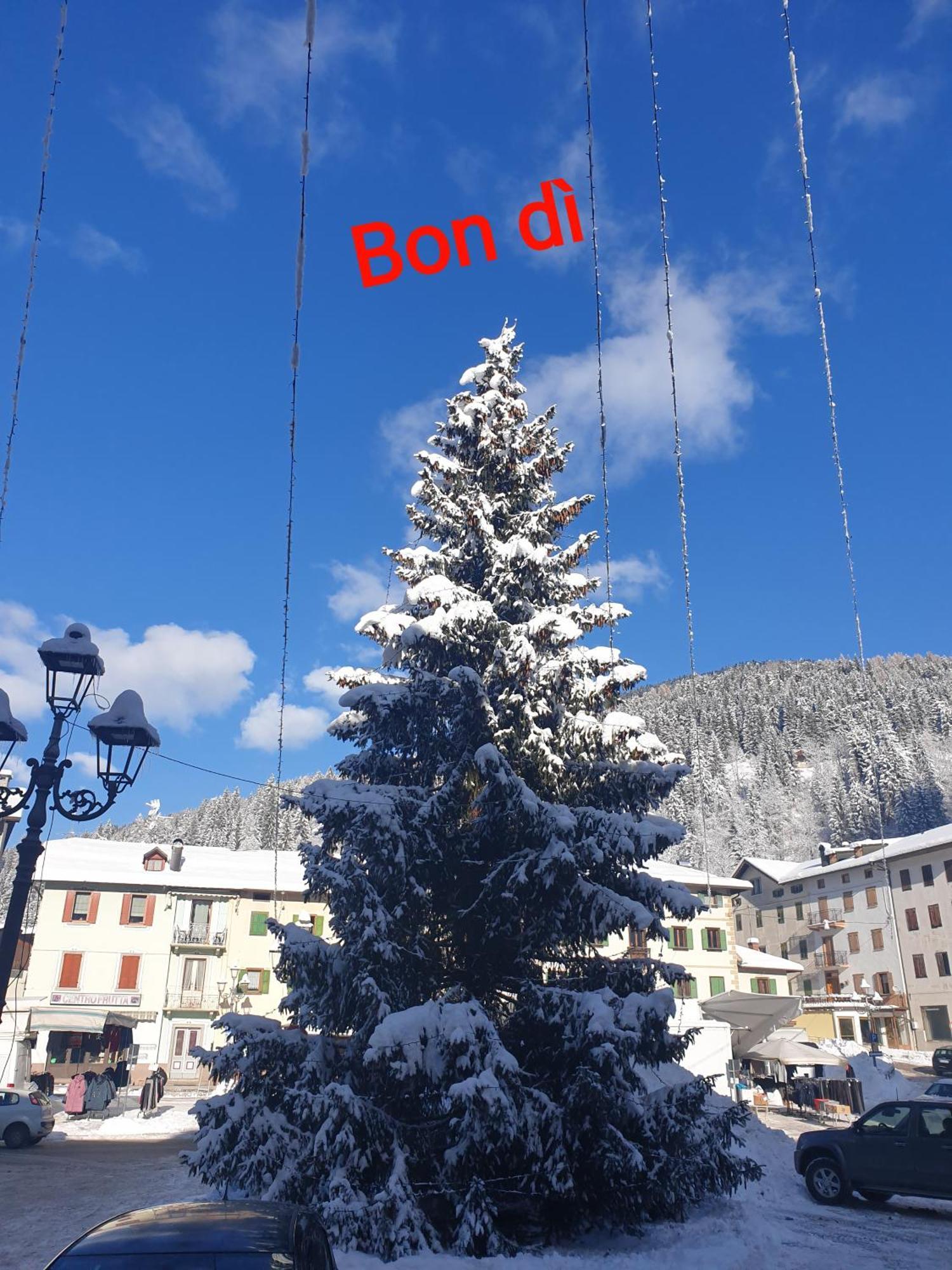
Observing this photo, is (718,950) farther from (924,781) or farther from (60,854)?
(924,781)

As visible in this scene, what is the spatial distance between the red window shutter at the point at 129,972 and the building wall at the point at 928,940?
1880 inches

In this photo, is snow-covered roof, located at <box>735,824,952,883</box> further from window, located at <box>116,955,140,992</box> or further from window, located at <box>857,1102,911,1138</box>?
window, located at <box>857,1102,911,1138</box>

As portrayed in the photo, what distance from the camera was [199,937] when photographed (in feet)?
139

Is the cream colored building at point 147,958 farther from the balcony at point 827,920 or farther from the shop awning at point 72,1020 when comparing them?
the balcony at point 827,920

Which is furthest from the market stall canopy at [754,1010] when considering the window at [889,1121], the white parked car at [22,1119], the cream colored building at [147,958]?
the cream colored building at [147,958]

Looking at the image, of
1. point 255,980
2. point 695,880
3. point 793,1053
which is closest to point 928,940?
point 695,880

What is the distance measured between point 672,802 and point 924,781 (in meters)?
30.7

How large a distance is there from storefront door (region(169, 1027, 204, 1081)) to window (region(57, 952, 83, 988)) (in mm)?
5141

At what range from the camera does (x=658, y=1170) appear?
9.97 m

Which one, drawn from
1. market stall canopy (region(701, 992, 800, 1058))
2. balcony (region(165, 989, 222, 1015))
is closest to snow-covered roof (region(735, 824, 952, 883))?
market stall canopy (region(701, 992, 800, 1058))

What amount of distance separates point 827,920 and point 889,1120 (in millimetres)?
57343

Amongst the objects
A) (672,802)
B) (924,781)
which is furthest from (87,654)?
(924,781)

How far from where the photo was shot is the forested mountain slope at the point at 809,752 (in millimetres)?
108688

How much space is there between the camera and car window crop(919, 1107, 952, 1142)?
11797mm
